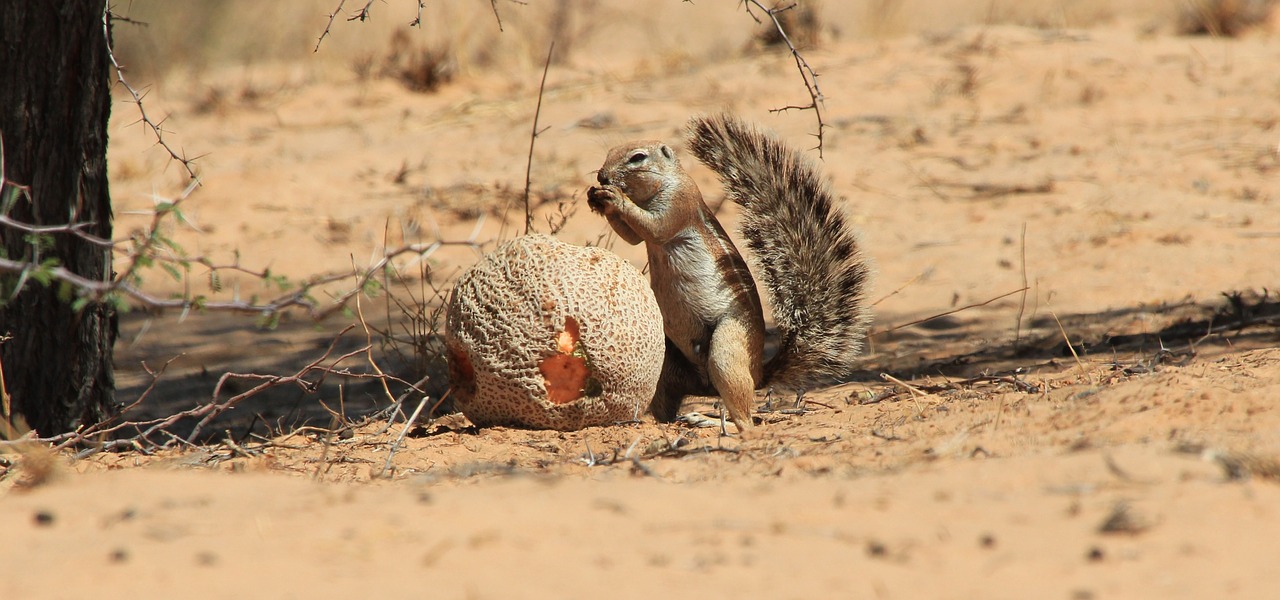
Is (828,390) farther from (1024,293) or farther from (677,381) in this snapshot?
(1024,293)

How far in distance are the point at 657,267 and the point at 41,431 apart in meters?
2.87

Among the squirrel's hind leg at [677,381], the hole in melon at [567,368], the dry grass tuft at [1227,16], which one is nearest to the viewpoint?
the hole in melon at [567,368]

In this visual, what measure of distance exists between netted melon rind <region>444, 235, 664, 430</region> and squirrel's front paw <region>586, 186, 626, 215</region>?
1.16 ft

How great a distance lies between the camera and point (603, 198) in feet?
17.6

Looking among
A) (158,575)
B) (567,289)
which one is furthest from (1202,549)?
(567,289)

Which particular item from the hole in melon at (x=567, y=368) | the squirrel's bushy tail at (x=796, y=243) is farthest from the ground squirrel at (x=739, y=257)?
the hole in melon at (x=567, y=368)

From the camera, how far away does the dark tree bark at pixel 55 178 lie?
469 centimetres

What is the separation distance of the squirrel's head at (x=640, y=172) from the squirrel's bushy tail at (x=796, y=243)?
17 centimetres

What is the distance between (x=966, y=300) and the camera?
7.56 metres

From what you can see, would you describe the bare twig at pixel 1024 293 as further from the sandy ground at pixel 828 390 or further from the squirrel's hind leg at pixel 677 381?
the squirrel's hind leg at pixel 677 381

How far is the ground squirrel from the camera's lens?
17.6 ft

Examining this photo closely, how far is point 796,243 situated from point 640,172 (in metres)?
0.81

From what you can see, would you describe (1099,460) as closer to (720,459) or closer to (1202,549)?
(1202,549)

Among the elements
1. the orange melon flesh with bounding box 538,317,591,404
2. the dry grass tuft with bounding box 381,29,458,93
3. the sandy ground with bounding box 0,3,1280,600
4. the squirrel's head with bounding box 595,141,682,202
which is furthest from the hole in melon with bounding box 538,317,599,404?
the dry grass tuft with bounding box 381,29,458,93
